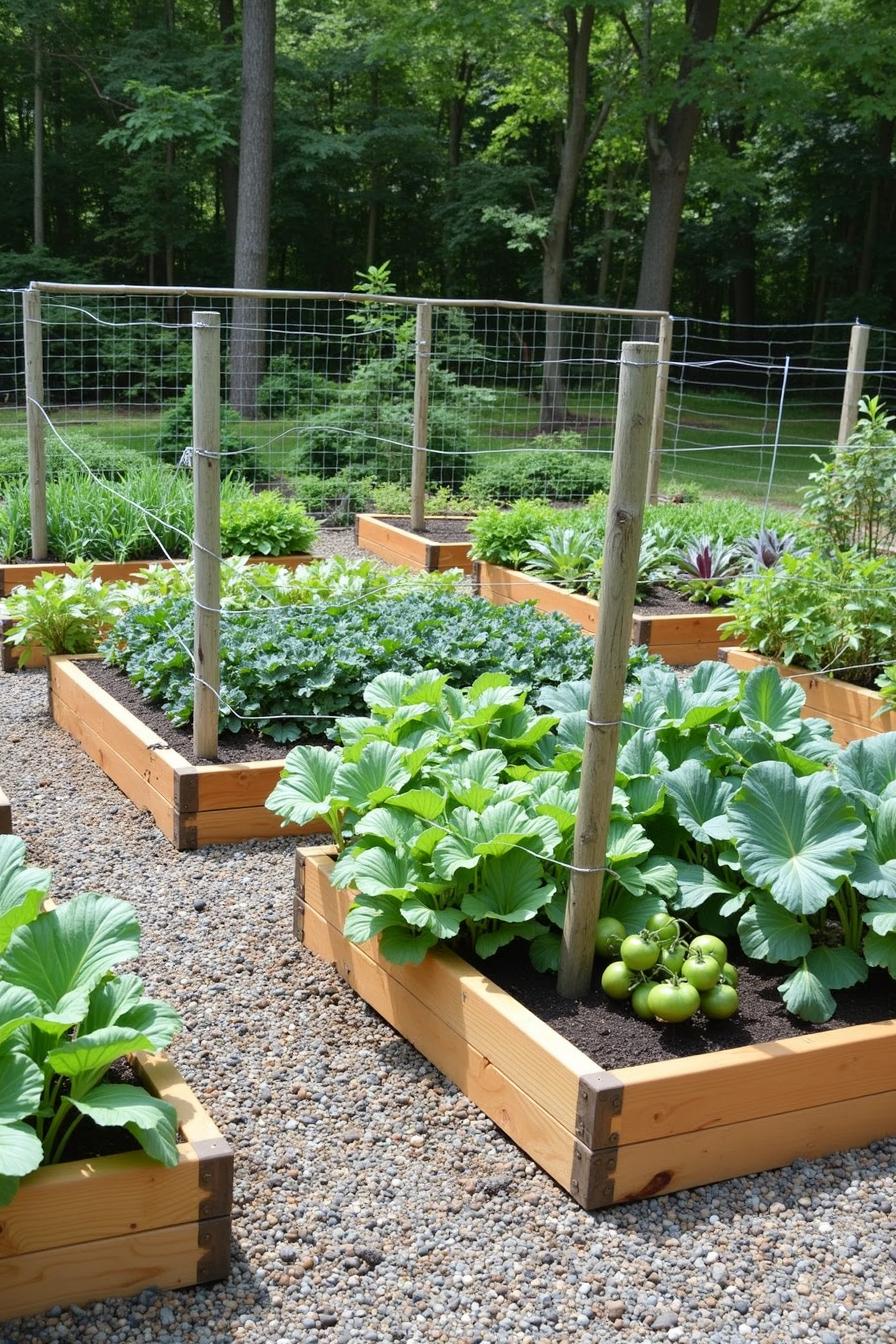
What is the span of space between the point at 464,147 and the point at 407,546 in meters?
20.3

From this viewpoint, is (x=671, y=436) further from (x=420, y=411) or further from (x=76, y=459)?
(x=76, y=459)

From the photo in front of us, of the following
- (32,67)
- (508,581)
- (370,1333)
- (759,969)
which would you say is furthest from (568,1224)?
(32,67)

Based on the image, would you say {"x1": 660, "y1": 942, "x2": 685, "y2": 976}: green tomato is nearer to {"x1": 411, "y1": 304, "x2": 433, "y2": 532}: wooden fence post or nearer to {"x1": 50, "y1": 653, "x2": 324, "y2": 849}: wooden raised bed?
{"x1": 50, "y1": 653, "x2": 324, "y2": 849}: wooden raised bed

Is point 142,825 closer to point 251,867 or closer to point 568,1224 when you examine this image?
point 251,867

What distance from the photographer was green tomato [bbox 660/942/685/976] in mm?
2843

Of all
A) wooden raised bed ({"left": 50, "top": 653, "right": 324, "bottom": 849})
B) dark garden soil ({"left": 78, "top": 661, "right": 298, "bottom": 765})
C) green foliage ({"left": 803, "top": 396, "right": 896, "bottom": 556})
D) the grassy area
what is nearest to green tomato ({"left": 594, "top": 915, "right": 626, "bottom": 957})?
wooden raised bed ({"left": 50, "top": 653, "right": 324, "bottom": 849})

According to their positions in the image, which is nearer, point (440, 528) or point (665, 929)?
point (665, 929)

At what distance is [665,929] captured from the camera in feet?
9.57

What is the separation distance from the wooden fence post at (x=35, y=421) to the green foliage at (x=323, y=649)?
217 centimetres

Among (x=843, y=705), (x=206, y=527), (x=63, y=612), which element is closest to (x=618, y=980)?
(x=206, y=527)

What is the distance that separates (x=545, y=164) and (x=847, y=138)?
258 inches

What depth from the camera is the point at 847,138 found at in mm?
23016

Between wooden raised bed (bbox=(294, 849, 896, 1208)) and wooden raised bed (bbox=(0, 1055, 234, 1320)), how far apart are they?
717 mm

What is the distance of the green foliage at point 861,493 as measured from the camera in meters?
6.07
